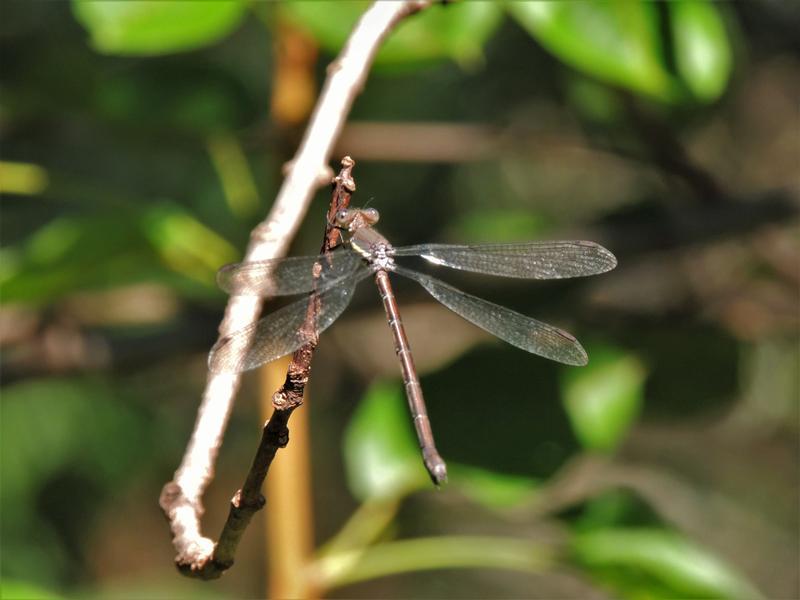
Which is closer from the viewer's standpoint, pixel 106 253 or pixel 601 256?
pixel 601 256

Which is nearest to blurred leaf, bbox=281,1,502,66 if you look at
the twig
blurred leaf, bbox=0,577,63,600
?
the twig

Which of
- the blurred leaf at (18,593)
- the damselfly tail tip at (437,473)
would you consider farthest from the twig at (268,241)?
the blurred leaf at (18,593)

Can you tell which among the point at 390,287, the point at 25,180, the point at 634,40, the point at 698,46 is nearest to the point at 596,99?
the point at 698,46

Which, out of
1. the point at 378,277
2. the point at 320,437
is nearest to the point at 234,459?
the point at 320,437

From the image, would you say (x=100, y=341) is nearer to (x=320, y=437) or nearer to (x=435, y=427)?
(x=435, y=427)

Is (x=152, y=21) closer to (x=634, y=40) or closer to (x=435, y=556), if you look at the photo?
(x=634, y=40)

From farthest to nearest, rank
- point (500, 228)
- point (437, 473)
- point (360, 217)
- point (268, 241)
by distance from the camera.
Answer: point (500, 228) → point (360, 217) → point (437, 473) → point (268, 241)

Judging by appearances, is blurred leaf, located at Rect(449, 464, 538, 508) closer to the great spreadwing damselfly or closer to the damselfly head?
the great spreadwing damselfly
